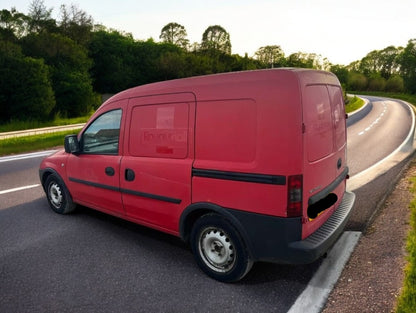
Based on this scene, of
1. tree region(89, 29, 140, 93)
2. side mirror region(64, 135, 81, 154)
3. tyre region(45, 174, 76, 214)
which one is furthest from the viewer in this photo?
tree region(89, 29, 140, 93)

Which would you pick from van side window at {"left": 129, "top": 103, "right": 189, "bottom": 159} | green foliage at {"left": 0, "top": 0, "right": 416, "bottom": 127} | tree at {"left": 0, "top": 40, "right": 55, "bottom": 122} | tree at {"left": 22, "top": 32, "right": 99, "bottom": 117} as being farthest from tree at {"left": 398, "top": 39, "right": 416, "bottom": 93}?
van side window at {"left": 129, "top": 103, "right": 189, "bottom": 159}

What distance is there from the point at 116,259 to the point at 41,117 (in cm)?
3208

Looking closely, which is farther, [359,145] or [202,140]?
[359,145]

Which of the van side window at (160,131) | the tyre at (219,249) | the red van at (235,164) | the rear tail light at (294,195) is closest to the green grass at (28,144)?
the red van at (235,164)

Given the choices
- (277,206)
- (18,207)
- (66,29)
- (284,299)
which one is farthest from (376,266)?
(66,29)

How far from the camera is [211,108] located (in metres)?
3.16

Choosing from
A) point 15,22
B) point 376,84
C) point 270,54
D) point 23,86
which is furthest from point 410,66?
point 15,22

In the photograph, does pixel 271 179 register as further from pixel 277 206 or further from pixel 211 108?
pixel 211 108

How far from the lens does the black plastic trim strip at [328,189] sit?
3062 millimetres

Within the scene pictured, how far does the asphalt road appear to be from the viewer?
2994 mm

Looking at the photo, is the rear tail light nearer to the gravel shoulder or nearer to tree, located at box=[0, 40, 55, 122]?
the gravel shoulder

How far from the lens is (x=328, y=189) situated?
343 centimetres

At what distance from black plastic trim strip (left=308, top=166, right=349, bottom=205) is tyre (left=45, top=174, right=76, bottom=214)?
3.76 metres

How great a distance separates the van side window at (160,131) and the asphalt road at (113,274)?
126 cm
